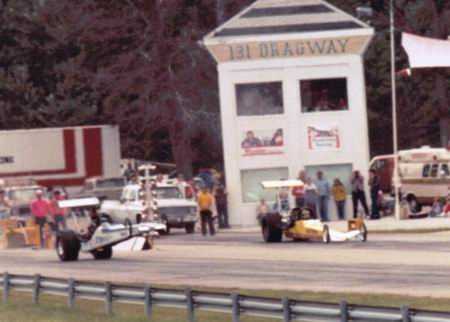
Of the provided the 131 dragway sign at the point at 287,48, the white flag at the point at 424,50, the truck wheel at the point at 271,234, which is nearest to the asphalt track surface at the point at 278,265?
the truck wheel at the point at 271,234

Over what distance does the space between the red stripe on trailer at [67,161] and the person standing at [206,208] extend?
12417 millimetres

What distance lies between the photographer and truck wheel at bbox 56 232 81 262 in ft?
135

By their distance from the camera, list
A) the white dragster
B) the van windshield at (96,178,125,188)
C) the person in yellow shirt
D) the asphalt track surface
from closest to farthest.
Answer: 1. the asphalt track surface
2. the white dragster
3. the person in yellow shirt
4. the van windshield at (96,178,125,188)

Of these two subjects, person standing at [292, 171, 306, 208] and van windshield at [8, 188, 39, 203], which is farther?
van windshield at [8, 188, 39, 203]

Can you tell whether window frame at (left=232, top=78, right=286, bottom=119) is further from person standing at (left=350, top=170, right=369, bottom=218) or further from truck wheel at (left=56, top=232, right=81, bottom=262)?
truck wheel at (left=56, top=232, right=81, bottom=262)

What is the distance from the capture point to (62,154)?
6400 centimetres

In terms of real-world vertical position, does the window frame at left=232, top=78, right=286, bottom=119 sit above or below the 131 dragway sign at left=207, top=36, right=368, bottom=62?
below

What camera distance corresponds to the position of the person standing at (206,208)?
165ft

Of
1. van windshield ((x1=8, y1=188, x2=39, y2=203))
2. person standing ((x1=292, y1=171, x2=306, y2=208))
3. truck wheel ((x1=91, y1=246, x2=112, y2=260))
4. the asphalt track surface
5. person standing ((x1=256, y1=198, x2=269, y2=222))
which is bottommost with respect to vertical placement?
the asphalt track surface

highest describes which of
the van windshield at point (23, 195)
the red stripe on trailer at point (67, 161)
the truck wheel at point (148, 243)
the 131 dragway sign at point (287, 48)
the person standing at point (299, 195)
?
the 131 dragway sign at point (287, 48)

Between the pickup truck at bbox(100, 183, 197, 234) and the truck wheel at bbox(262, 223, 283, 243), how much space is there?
10.3 meters

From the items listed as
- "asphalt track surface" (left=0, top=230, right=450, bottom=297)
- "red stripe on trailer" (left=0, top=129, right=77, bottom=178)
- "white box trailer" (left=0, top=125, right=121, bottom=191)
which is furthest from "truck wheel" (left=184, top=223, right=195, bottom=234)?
"asphalt track surface" (left=0, top=230, right=450, bottom=297)

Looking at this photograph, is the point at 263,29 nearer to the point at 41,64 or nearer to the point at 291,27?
the point at 291,27

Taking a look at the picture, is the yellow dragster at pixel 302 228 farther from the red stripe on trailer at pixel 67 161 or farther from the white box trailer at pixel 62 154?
the red stripe on trailer at pixel 67 161
